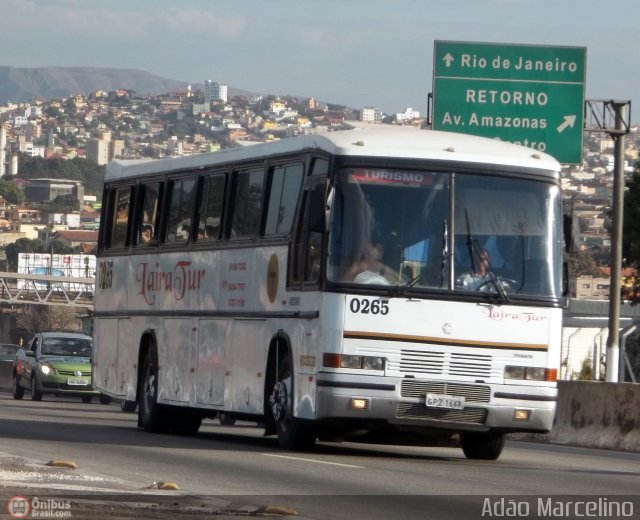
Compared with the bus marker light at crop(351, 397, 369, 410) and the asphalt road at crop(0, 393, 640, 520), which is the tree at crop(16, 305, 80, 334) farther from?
the bus marker light at crop(351, 397, 369, 410)

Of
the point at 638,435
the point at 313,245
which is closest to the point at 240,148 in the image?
the point at 313,245

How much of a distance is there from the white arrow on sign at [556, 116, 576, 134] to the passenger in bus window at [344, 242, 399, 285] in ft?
41.3

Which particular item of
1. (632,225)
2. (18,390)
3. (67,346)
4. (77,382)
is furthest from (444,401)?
(632,225)

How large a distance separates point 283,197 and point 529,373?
3331mm

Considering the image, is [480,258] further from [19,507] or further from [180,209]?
[19,507]

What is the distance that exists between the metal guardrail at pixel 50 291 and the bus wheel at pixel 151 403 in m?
89.9

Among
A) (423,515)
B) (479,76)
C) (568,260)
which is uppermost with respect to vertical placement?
(479,76)

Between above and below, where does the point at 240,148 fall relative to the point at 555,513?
above

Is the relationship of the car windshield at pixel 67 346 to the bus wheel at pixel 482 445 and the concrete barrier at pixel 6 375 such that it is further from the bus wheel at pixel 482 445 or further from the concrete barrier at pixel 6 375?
the bus wheel at pixel 482 445

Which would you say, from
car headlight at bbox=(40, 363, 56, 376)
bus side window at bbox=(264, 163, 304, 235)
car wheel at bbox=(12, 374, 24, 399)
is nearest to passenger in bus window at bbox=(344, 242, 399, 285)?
bus side window at bbox=(264, 163, 304, 235)

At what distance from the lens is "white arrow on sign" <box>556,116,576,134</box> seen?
2894 cm

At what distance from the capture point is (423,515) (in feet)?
39.8

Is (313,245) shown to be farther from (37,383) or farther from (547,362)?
(37,383)

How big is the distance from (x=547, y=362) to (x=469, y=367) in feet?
2.82
